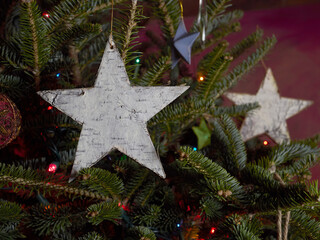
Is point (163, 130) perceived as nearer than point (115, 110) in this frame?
No

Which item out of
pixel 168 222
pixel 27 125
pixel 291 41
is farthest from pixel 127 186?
pixel 291 41

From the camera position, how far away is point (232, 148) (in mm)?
563

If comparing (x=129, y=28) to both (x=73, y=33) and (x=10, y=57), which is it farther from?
(x=10, y=57)

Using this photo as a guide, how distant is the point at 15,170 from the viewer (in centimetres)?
45

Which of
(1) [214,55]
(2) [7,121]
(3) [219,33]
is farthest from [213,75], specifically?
(2) [7,121]

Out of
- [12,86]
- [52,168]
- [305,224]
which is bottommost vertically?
[305,224]

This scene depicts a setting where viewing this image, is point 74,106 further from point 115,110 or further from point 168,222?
point 168,222

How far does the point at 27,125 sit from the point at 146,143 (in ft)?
0.73

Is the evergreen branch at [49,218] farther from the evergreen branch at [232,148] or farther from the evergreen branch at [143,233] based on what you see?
the evergreen branch at [232,148]

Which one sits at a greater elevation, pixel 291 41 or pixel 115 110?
pixel 291 41

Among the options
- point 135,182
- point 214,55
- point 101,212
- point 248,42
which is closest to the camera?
point 101,212

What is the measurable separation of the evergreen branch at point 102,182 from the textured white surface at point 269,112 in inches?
15.4

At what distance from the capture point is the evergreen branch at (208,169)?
0.45m

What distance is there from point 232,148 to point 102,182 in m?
0.23
